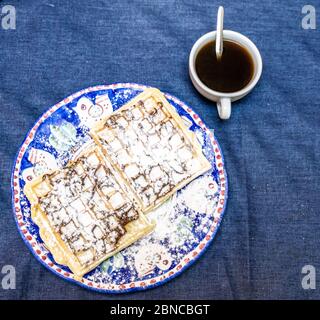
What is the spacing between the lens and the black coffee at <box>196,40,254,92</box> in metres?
0.99

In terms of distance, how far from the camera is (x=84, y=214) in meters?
0.94

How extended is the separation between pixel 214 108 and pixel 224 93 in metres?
0.07

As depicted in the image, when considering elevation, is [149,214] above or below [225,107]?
below

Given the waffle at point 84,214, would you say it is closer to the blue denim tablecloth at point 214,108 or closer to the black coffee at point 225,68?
the blue denim tablecloth at point 214,108

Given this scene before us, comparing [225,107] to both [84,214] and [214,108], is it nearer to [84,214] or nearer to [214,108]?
[214,108]

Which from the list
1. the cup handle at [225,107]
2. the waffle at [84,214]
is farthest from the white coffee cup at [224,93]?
the waffle at [84,214]

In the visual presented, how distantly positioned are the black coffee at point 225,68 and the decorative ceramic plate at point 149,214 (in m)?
0.09

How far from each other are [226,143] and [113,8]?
17.3 inches

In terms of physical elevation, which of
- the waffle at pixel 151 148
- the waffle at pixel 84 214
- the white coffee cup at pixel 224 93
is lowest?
the waffle at pixel 84 214

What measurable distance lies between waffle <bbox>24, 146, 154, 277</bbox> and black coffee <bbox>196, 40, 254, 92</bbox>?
0.31 m

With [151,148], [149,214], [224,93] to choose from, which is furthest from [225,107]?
[149,214]

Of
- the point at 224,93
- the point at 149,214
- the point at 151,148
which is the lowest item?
the point at 149,214

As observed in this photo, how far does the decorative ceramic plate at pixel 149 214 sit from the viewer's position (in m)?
0.94

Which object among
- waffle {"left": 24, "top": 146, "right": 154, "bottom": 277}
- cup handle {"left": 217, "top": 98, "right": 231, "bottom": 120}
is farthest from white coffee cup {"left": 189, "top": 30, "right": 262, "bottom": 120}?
waffle {"left": 24, "top": 146, "right": 154, "bottom": 277}
